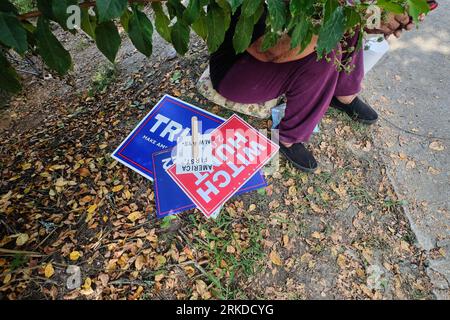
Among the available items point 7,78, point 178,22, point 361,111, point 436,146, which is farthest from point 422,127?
point 7,78

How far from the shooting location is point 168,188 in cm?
215

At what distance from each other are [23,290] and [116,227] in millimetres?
551

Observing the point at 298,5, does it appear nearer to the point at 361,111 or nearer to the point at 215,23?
the point at 215,23

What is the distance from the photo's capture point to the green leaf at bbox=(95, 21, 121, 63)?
3.39 feet

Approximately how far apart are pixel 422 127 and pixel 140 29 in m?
2.52

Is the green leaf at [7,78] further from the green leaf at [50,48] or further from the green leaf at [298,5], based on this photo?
the green leaf at [298,5]

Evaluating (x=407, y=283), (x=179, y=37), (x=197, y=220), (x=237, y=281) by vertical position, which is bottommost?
(x=407, y=283)

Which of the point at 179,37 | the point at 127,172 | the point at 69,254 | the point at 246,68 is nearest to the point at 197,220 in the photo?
the point at 127,172

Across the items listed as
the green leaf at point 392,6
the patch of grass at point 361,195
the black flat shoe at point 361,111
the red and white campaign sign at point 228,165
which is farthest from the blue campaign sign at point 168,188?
the green leaf at point 392,6

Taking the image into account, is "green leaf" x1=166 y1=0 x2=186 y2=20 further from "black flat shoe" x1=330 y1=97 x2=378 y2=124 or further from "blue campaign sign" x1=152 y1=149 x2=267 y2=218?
"black flat shoe" x1=330 y1=97 x2=378 y2=124

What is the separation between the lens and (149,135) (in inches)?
92.8

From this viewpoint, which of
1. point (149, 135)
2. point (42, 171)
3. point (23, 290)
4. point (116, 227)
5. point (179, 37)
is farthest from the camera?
point (149, 135)

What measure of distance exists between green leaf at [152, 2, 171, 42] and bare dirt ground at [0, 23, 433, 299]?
1184 millimetres

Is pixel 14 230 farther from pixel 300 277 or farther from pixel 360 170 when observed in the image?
pixel 360 170
